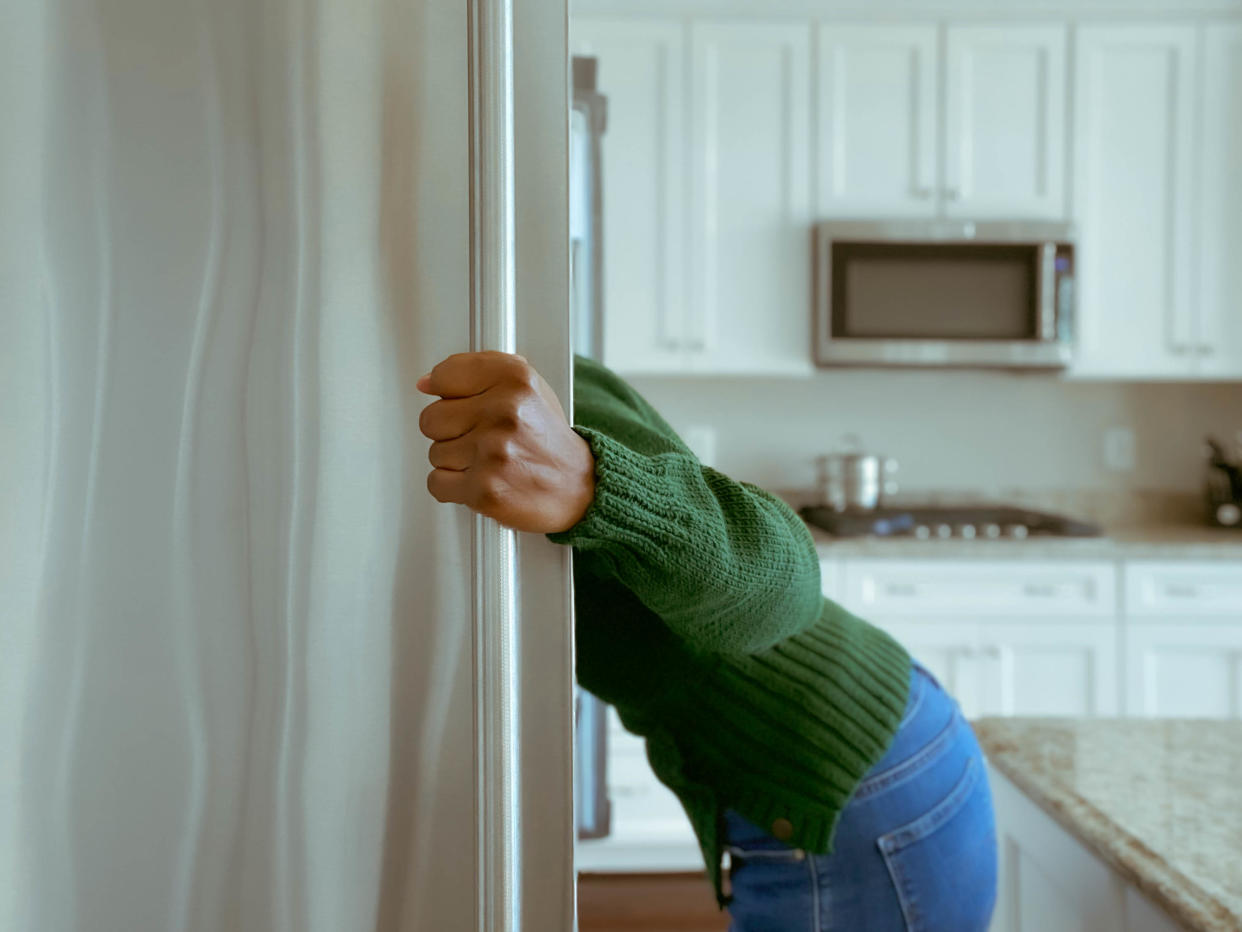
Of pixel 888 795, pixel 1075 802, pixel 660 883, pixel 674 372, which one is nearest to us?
pixel 1075 802

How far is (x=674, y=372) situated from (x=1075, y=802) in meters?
1.89

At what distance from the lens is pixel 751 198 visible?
260 centimetres

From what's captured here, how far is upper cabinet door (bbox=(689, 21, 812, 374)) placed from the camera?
2574 millimetres

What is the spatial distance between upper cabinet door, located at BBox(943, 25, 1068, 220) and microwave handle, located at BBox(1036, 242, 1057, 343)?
0.14 m

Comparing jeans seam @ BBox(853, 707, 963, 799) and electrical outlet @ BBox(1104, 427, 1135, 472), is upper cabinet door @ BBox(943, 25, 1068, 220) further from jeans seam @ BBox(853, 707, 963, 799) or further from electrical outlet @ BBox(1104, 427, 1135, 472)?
jeans seam @ BBox(853, 707, 963, 799)

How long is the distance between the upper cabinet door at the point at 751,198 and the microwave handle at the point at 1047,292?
56cm

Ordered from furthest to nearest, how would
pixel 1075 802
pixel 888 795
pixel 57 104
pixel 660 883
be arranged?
pixel 660 883, pixel 888 795, pixel 1075 802, pixel 57 104

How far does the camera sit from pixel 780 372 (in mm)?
2633

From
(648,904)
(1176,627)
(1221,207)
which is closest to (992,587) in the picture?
(1176,627)

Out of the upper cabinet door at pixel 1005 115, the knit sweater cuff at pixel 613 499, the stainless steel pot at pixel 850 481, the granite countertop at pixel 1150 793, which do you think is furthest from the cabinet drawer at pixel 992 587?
the knit sweater cuff at pixel 613 499

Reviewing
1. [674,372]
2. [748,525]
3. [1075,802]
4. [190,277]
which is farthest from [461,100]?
[674,372]

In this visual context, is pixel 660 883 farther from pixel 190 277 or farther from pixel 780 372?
pixel 190 277

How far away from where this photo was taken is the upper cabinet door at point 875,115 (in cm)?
258

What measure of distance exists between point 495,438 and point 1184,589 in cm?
238
